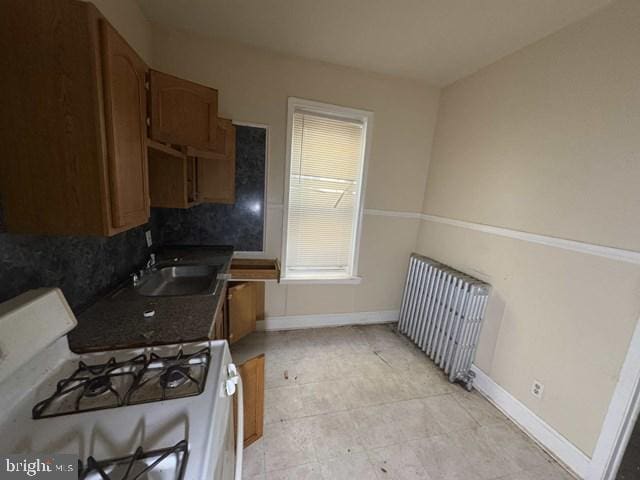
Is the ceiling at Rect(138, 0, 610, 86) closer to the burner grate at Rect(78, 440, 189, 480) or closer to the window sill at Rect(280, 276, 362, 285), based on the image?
the window sill at Rect(280, 276, 362, 285)

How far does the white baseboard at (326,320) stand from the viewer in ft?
8.96

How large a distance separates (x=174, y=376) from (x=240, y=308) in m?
1.49

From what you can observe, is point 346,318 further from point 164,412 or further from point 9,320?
point 9,320

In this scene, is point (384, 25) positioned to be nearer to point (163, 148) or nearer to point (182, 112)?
point (182, 112)

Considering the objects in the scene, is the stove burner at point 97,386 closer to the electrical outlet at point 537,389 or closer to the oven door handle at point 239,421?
the oven door handle at point 239,421

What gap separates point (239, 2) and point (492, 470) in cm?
326

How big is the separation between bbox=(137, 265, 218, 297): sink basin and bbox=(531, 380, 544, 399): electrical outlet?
2312 millimetres

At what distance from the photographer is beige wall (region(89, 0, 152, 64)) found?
1.40m

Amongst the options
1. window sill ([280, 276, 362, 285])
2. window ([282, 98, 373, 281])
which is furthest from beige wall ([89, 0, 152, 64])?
window sill ([280, 276, 362, 285])

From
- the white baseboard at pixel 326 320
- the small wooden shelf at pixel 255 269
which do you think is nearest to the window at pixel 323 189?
the small wooden shelf at pixel 255 269

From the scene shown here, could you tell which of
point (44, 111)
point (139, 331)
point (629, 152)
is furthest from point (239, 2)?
point (629, 152)

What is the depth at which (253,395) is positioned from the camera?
54.1 inches

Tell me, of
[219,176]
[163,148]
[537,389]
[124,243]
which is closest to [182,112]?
[163,148]

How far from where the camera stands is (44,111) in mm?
781
